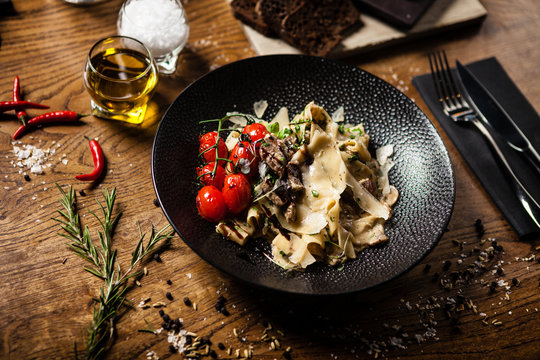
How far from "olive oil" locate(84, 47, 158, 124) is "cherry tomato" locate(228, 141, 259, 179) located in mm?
658

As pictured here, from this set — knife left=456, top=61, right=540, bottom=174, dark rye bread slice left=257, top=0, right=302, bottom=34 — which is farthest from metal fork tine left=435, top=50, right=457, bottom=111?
dark rye bread slice left=257, top=0, right=302, bottom=34

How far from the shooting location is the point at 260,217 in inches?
90.1

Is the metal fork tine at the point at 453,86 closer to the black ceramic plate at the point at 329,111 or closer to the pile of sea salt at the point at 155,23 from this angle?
the black ceramic plate at the point at 329,111

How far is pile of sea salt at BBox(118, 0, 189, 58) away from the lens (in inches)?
110

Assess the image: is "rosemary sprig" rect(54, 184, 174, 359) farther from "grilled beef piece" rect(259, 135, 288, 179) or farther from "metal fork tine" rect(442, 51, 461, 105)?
"metal fork tine" rect(442, 51, 461, 105)

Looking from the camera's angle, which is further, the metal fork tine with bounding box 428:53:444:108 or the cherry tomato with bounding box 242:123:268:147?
the metal fork tine with bounding box 428:53:444:108

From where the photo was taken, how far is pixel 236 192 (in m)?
2.21

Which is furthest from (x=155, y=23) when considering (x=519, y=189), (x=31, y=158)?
(x=519, y=189)

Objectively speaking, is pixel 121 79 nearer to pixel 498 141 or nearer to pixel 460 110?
pixel 460 110

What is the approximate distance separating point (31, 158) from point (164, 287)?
3.56 ft

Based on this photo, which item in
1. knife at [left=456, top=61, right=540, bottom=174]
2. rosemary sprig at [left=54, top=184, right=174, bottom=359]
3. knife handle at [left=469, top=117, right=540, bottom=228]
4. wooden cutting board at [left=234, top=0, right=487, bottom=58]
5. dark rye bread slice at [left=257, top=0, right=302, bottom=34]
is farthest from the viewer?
wooden cutting board at [left=234, top=0, right=487, bottom=58]

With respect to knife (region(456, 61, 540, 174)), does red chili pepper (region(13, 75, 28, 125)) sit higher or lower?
lower

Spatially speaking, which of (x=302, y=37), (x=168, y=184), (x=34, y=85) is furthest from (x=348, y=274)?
(x=34, y=85)

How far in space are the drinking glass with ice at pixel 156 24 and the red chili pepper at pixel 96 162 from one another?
705mm
